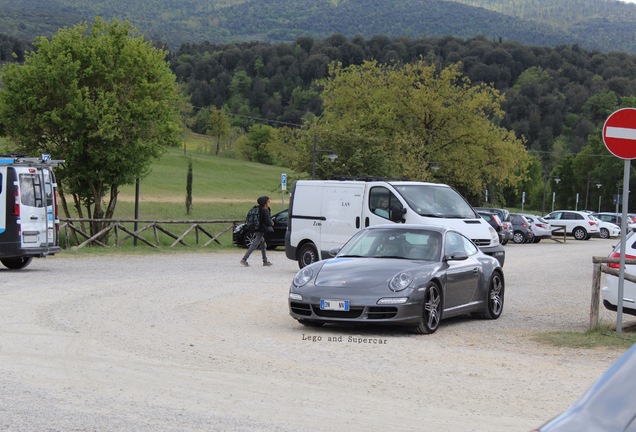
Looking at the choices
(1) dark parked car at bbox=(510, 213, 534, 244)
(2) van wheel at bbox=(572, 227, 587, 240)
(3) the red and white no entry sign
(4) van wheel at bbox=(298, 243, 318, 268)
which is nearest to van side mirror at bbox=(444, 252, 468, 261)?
(3) the red and white no entry sign

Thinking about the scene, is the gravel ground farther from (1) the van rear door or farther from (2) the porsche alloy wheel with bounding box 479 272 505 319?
(1) the van rear door

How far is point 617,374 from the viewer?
266 cm

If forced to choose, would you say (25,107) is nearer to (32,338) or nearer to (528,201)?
(32,338)

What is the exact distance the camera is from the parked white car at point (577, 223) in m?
58.5

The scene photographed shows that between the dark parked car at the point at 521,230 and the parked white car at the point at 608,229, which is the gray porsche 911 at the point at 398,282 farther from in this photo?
the parked white car at the point at 608,229

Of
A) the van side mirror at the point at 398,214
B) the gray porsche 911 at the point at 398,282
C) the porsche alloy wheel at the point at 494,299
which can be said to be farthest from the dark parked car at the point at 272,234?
the gray porsche 911 at the point at 398,282

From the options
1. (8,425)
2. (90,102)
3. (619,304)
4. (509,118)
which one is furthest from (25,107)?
(509,118)

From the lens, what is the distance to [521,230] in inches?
1939

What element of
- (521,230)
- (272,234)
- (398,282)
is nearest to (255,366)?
(398,282)

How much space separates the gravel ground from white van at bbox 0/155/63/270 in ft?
12.6

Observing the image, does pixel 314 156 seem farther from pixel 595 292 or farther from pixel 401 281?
pixel 401 281

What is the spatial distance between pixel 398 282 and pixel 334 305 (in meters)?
0.87

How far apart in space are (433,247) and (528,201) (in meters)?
128

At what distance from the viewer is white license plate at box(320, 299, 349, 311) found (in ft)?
41.1
